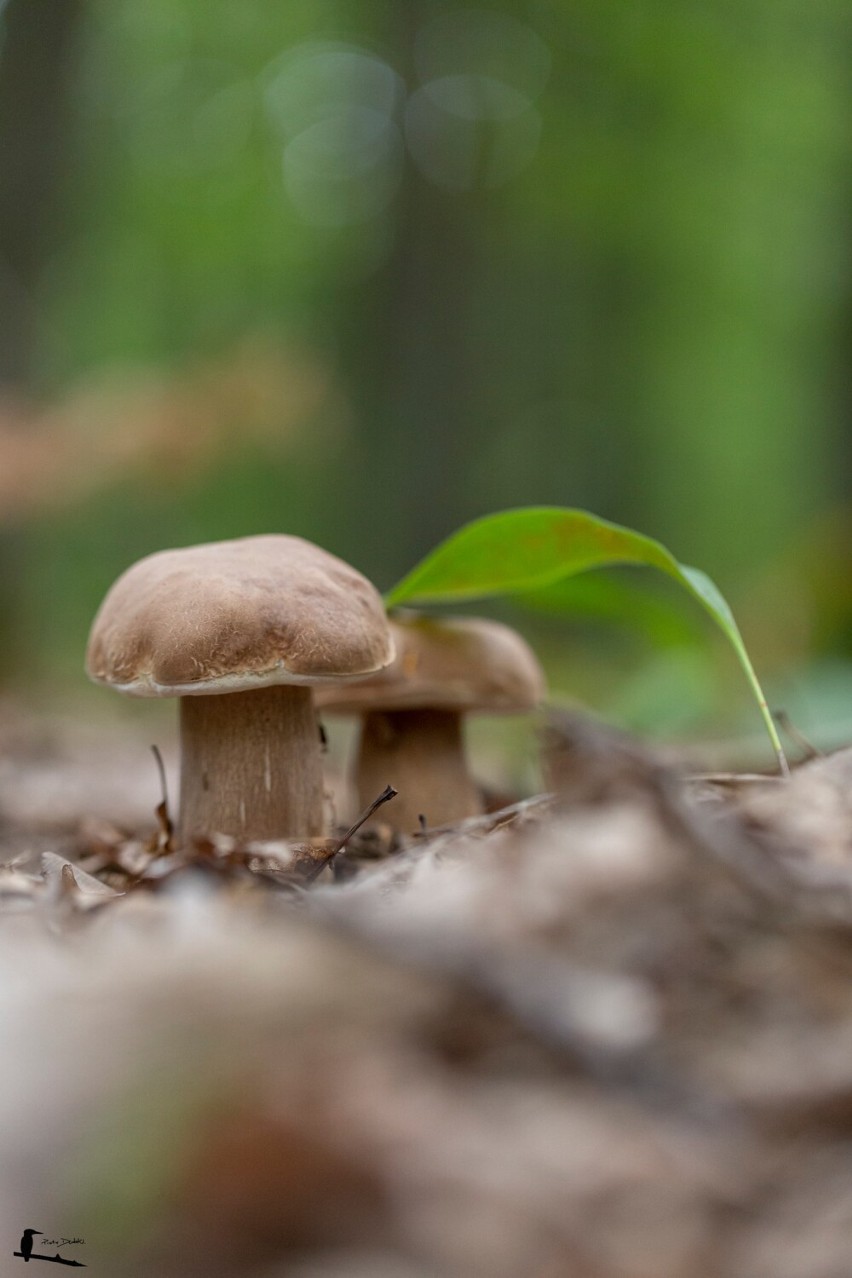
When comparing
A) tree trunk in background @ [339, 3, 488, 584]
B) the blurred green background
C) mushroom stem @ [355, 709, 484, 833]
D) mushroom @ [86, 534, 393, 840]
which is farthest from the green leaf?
tree trunk in background @ [339, 3, 488, 584]

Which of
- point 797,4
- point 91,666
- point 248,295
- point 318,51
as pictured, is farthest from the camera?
point 248,295

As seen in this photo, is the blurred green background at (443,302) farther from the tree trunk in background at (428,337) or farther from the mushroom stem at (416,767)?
the mushroom stem at (416,767)

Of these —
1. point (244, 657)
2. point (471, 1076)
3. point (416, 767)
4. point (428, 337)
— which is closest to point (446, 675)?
point (416, 767)

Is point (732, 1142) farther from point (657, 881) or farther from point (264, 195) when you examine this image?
point (264, 195)

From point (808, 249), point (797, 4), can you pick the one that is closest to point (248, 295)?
point (808, 249)
